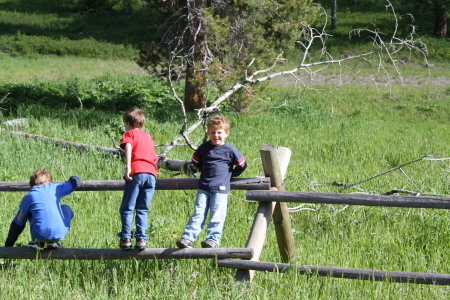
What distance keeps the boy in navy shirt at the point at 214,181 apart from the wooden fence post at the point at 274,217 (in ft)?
0.76

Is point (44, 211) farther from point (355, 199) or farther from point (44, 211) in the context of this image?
point (355, 199)

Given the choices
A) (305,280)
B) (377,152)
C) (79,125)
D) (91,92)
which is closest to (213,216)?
(305,280)

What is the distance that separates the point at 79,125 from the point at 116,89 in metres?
4.04

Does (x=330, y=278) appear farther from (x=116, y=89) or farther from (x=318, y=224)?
(x=116, y=89)

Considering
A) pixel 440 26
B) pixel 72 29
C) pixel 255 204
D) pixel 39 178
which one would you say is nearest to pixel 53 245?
pixel 39 178

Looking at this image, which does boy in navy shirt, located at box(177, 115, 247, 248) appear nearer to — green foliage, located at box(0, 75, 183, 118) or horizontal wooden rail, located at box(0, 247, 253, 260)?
horizontal wooden rail, located at box(0, 247, 253, 260)

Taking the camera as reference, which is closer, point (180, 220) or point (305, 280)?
point (305, 280)

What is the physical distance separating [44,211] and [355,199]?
2397mm

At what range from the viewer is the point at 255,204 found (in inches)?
262

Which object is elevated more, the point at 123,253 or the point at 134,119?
the point at 134,119

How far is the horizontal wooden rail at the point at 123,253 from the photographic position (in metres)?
4.04

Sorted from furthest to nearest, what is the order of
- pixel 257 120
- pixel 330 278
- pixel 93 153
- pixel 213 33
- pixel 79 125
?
pixel 257 120 → pixel 79 125 → pixel 213 33 → pixel 93 153 → pixel 330 278

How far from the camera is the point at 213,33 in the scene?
11.1 m

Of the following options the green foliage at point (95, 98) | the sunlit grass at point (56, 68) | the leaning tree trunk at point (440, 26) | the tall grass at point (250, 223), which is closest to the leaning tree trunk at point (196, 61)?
the green foliage at point (95, 98)
